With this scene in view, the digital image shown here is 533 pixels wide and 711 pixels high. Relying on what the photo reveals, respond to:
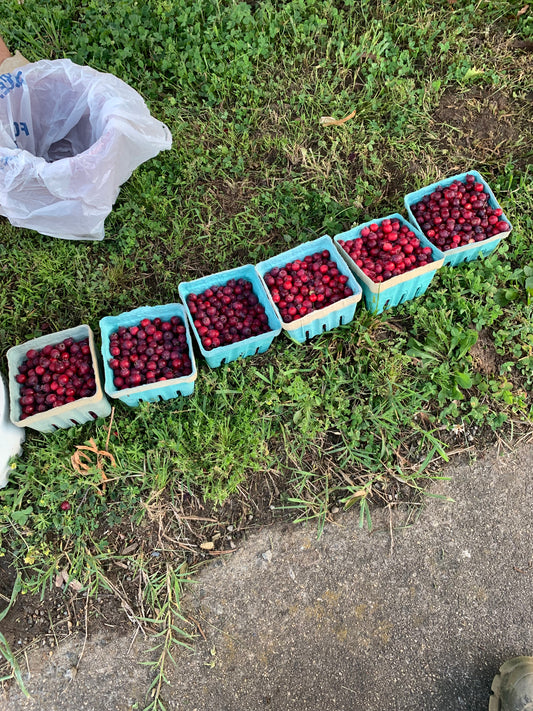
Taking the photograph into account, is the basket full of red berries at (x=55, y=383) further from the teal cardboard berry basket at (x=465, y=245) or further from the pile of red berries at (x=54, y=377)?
the teal cardboard berry basket at (x=465, y=245)

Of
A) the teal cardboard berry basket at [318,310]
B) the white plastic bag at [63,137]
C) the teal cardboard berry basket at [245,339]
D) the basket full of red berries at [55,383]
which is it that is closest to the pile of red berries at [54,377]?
the basket full of red berries at [55,383]

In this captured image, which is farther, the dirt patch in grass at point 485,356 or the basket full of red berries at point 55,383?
the dirt patch in grass at point 485,356

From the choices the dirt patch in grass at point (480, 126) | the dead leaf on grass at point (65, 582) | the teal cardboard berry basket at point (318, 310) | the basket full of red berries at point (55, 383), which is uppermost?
the dirt patch in grass at point (480, 126)

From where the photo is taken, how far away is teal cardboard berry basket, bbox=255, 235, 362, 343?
2490 mm

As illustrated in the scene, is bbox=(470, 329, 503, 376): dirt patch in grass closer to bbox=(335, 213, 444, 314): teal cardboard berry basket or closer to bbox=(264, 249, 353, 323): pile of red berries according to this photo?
bbox=(335, 213, 444, 314): teal cardboard berry basket

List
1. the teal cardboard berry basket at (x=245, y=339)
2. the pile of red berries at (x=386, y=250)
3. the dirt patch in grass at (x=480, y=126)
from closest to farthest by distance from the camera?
1. the teal cardboard berry basket at (x=245, y=339)
2. the pile of red berries at (x=386, y=250)
3. the dirt patch in grass at (x=480, y=126)

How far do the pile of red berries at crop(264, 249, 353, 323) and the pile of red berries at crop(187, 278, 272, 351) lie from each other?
13cm

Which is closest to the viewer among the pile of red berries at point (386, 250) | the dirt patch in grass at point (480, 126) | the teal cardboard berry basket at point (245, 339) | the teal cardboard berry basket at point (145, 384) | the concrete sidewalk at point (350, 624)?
the concrete sidewalk at point (350, 624)

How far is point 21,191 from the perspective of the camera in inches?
99.7

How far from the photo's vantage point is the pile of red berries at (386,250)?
8.48 feet

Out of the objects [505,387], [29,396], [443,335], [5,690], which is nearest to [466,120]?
[443,335]

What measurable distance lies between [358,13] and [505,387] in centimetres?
285

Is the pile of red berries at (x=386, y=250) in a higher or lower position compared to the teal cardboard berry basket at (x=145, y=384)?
higher

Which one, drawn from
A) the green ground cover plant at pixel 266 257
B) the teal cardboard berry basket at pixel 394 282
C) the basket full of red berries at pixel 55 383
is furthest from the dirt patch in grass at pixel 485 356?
the basket full of red berries at pixel 55 383
